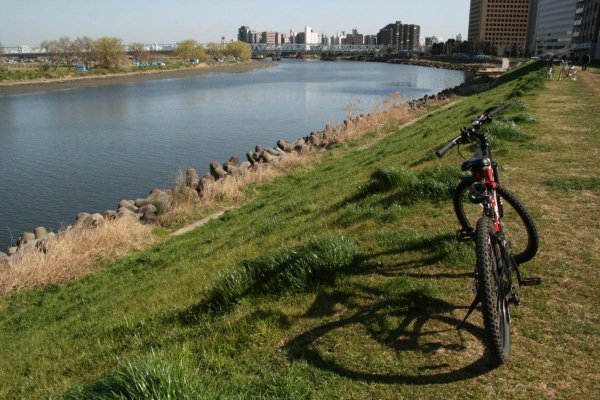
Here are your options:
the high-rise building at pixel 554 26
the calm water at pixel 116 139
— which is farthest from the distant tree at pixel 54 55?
the high-rise building at pixel 554 26

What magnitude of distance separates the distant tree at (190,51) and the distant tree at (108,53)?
54733 mm

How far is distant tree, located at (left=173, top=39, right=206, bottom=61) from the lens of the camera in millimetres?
165000

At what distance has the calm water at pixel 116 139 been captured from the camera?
20.6 metres

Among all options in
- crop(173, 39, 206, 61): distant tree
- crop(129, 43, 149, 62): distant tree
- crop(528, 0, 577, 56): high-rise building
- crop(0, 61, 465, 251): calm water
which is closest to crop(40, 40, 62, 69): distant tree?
crop(129, 43, 149, 62): distant tree

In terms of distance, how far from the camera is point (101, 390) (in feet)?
11.2

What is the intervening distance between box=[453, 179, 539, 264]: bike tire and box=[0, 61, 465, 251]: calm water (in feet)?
48.6

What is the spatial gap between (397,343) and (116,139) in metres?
31.8

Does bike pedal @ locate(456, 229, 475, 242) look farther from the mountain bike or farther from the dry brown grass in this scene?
the dry brown grass

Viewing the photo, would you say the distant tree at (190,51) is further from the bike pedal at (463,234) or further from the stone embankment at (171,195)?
the bike pedal at (463,234)

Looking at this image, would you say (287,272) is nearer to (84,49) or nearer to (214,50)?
(84,49)

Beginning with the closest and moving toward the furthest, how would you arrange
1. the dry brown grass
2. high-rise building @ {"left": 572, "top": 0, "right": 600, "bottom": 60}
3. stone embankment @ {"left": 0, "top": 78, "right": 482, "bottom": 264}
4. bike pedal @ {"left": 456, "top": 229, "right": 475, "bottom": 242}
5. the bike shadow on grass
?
the bike shadow on grass
bike pedal @ {"left": 456, "top": 229, "right": 475, "bottom": 242}
the dry brown grass
stone embankment @ {"left": 0, "top": 78, "right": 482, "bottom": 264}
high-rise building @ {"left": 572, "top": 0, "right": 600, "bottom": 60}

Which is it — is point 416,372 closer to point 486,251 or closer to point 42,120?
point 486,251

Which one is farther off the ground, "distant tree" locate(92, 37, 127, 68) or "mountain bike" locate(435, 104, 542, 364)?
"distant tree" locate(92, 37, 127, 68)

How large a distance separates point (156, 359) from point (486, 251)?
251 centimetres
